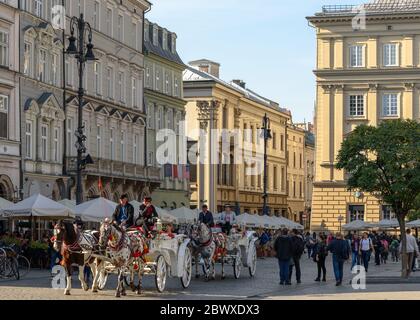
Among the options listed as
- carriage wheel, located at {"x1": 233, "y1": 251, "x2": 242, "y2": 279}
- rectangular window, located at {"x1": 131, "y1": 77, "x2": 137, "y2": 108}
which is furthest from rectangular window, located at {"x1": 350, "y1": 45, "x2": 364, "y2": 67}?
carriage wheel, located at {"x1": 233, "y1": 251, "x2": 242, "y2": 279}

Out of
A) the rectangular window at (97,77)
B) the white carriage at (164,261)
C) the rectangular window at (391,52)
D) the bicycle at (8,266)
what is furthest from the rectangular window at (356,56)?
the white carriage at (164,261)

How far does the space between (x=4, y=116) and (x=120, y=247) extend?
2676 centimetres

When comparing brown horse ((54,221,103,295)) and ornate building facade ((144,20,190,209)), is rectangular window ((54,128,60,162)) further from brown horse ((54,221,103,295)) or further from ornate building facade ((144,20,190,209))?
brown horse ((54,221,103,295))

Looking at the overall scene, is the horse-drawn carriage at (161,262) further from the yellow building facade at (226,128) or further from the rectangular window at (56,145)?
the yellow building facade at (226,128)

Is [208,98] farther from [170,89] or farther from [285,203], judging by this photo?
[285,203]

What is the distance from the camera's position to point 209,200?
324 feet

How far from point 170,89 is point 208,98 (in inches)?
572

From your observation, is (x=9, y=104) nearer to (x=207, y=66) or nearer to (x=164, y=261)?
(x=164, y=261)

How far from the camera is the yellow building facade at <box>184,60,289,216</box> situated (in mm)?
99000

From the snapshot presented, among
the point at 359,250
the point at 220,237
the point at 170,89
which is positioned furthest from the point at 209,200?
the point at 220,237

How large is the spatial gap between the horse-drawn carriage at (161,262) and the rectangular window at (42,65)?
93.1ft

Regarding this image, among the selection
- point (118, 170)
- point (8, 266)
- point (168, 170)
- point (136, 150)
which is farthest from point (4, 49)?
point (168, 170)

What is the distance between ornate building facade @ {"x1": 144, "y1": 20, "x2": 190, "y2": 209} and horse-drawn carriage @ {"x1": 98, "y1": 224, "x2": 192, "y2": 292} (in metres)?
48.0

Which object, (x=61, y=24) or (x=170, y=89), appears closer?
(x=61, y=24)
